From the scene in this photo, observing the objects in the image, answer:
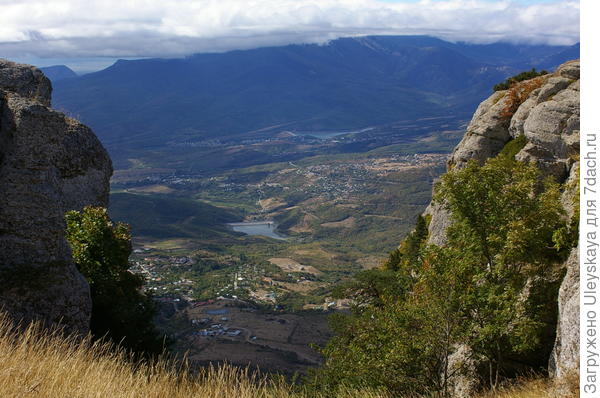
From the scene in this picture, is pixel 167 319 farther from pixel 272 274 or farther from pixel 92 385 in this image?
pixel 92 385

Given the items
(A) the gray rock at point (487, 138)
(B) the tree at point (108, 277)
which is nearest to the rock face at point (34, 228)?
(B) the tree at point (108, 277)

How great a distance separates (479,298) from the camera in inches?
572

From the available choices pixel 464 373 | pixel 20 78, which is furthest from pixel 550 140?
pixel 20 78

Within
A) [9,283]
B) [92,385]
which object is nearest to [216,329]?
[9,283]

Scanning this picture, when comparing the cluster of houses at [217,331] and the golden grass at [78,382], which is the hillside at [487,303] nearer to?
the golden grass at [78,382]

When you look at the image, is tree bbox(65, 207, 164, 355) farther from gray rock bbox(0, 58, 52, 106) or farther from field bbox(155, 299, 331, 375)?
field bbox(155, 299, 331, 375)

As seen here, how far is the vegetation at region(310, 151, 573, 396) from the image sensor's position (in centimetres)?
1419

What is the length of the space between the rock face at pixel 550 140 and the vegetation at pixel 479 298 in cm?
98

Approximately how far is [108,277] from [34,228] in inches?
263

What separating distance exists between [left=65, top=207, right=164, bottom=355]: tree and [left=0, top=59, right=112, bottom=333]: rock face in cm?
401

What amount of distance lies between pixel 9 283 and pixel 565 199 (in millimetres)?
16820

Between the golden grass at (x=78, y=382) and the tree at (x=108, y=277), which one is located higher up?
the golden grass at (x=78, y=382)

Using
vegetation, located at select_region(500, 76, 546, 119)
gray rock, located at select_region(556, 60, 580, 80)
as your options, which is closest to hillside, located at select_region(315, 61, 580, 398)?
gray rock, located at select_region(556, 60, 580, 80)

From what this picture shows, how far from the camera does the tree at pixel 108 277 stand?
1925 centimetres
